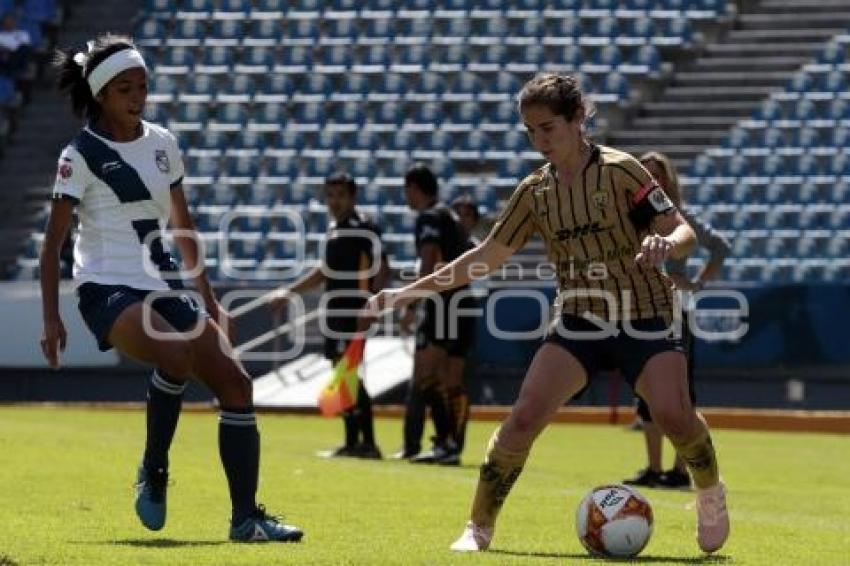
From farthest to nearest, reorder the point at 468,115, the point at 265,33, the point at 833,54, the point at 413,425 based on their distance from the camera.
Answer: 1. the point at 265,33
2. the point at 468,115
3. the point at 833,54
4. the point at 413,425

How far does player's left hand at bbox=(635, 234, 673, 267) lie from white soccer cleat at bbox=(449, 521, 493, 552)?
1585 millimetres

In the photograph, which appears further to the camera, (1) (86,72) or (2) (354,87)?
(2) (354,87)

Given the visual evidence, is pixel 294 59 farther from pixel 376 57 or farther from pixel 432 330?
pixel 432 330

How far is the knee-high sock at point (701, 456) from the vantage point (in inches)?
353

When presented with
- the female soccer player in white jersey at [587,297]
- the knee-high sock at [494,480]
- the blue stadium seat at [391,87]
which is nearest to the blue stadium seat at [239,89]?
the blue stadium seat at [391,87]

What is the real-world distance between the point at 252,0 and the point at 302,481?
744 inches

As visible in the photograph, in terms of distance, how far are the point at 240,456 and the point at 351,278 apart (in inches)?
319

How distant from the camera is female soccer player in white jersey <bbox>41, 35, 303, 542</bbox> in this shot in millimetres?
9180

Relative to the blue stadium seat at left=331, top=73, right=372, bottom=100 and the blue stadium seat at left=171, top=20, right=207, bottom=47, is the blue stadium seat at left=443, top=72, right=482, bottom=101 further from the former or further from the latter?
the blue stadium seat at left=171, top=20, right=207, bottom=47

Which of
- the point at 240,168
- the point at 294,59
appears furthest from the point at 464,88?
the point at 240,168

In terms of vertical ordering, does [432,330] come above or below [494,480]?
above

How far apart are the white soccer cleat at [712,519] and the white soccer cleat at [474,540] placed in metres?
0.88

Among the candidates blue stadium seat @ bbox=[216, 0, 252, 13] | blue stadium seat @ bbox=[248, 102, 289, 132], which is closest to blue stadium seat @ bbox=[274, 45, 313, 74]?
blue stadium seat @ bbox=[248, 102, 289, 132]

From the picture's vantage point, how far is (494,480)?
9094 mm
